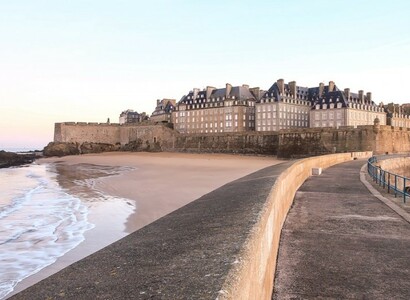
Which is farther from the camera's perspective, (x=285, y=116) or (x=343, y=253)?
(x=285, y=116)

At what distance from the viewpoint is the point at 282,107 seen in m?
76.9

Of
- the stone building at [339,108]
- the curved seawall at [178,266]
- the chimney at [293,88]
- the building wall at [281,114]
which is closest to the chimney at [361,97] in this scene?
the stone building at [339,108]

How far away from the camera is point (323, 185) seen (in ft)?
45.6

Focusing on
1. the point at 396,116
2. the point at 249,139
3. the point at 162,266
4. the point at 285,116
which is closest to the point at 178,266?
the point at 162,266

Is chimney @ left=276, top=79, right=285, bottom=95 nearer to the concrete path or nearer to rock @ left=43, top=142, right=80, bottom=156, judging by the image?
rock @ left=43, top=142, right=80, bottom=156

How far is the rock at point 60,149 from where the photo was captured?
234ft

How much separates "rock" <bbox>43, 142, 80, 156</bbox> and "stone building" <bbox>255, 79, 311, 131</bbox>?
38.8m

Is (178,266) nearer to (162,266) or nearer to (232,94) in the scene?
(162,266)

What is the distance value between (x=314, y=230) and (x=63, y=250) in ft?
20.9

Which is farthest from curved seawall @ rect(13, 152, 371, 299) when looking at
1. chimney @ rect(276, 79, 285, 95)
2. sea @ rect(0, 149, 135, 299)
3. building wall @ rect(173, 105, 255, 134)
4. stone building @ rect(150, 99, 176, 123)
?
stone building @ rect(150, 99, 176, 123)

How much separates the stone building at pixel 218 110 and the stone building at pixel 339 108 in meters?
14.3

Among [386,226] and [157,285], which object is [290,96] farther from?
[157,285]

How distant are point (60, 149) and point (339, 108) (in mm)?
54949

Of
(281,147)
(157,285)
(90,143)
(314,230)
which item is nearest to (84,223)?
(314,230)
